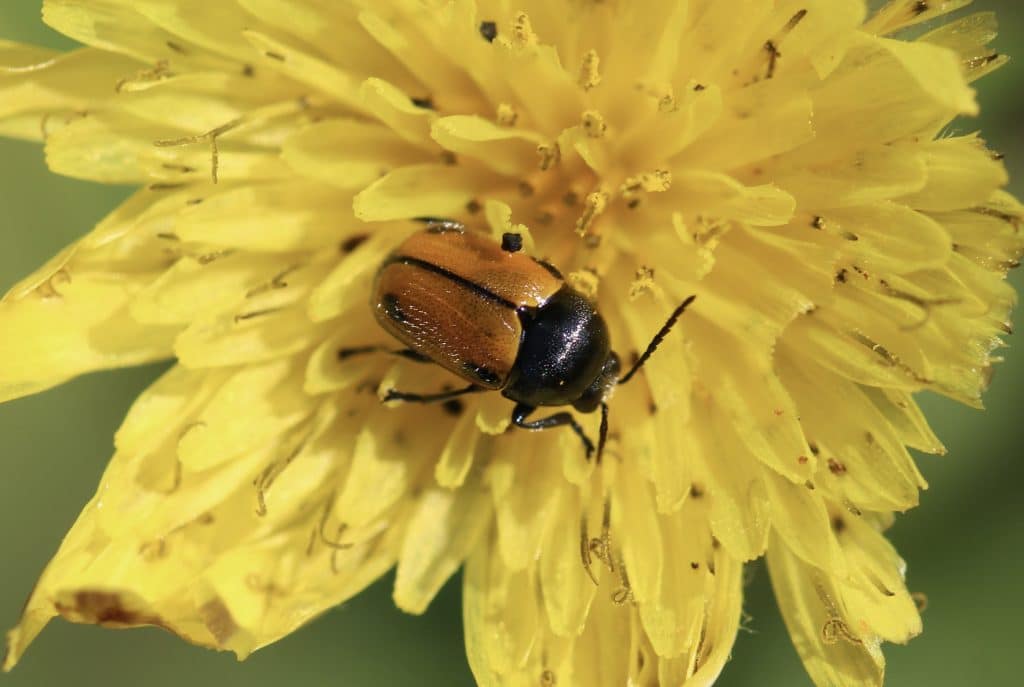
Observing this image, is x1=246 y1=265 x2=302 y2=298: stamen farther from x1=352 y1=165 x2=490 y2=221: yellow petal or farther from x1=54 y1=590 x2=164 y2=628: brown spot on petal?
x1=54 y1=590 x2=164 y2=628: brown spot on petal

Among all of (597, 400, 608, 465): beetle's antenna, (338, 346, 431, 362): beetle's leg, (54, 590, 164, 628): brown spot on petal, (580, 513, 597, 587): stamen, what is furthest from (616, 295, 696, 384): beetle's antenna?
(54, 590, 164, 628): brown spot on petal

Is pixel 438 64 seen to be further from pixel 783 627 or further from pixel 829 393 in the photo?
pixel 783 627

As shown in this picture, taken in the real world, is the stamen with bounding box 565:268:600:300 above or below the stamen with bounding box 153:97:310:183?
above

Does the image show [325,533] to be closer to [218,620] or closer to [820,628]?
[218,620]

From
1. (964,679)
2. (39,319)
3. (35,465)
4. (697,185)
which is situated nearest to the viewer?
(697,185)

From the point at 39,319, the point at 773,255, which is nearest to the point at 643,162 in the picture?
the point at 773,255

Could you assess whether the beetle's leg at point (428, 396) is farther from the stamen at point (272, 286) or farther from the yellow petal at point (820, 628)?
the yellow petal at point (820, 628)

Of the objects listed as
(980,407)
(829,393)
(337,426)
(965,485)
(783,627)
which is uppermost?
(980,407)
